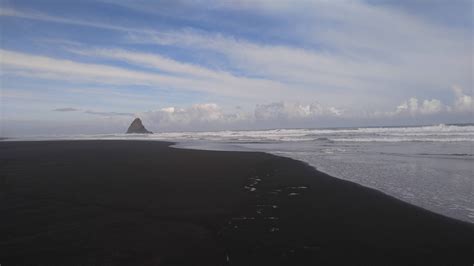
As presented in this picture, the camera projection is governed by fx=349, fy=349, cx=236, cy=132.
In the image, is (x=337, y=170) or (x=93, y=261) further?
(x=337, y=170)

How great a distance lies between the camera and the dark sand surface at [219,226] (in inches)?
217

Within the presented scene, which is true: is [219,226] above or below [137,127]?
below

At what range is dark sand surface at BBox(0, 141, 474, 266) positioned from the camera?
18.1 feet

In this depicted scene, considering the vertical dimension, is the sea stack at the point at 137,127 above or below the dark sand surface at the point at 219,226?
above

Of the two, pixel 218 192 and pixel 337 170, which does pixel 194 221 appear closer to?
pixel 218 192

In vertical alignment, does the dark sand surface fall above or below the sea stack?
below

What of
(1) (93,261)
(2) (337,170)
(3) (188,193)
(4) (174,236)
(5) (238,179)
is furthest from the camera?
(2) (337,170)

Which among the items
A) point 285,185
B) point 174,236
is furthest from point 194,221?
point 285,185

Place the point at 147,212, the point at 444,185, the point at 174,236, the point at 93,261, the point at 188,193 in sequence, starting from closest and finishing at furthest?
the point at 93,261 → the point at 174,236 → the point at 147,212 → the point at 188,193 → the point at 444,185

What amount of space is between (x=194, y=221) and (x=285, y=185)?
16.3 ft

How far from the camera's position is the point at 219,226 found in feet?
23.5

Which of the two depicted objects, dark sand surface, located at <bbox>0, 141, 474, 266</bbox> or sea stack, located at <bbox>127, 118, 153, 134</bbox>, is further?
sea stack, located at <bbox>127, 118, 153, 134</bbox>

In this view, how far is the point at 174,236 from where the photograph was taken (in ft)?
21.3

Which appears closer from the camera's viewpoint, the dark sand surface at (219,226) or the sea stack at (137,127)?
the dark sand surface at (219,226)
